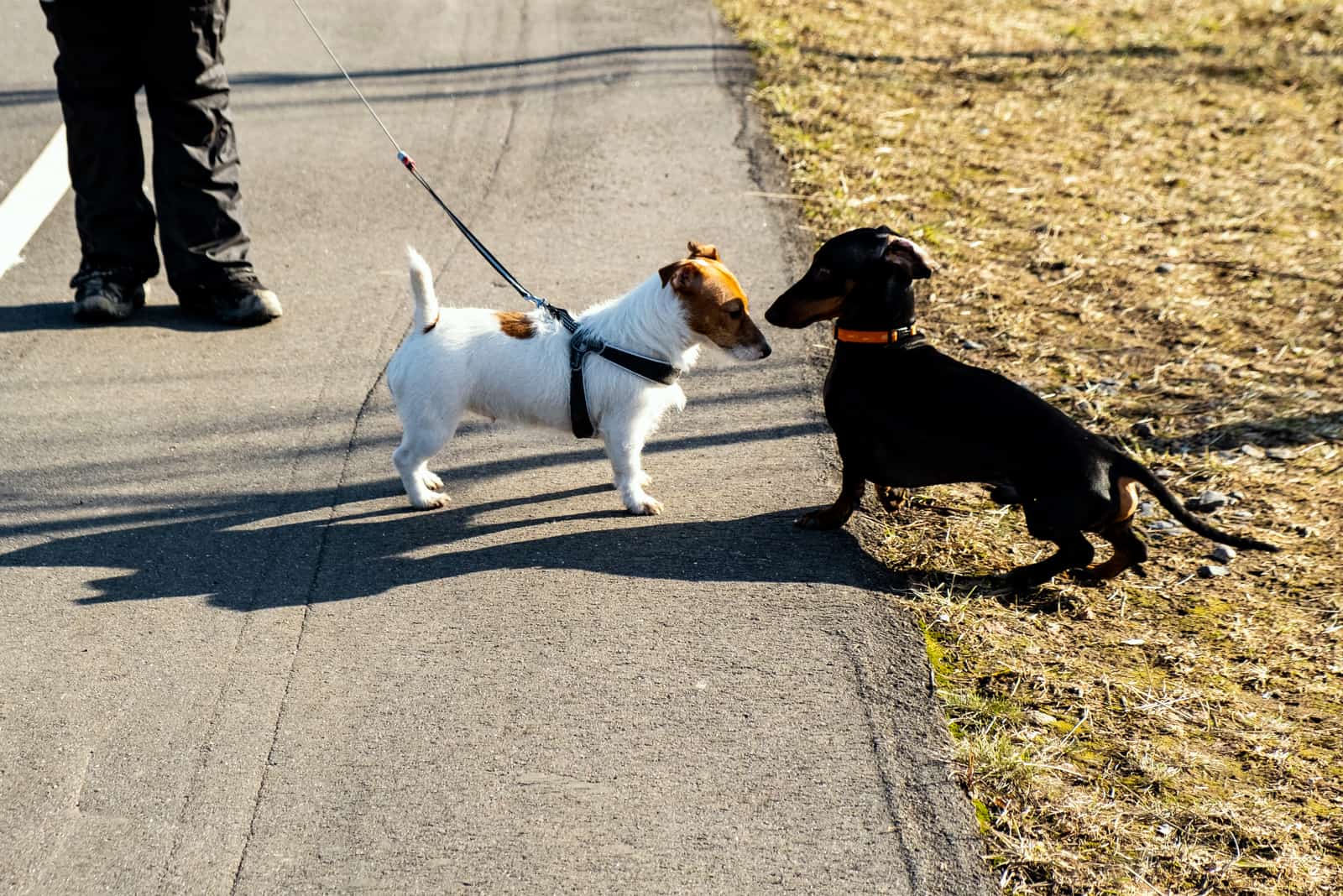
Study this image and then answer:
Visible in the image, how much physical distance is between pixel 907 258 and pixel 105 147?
12.8 feet

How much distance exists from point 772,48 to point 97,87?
585 cm

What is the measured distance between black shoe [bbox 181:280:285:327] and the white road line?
1.42 meters

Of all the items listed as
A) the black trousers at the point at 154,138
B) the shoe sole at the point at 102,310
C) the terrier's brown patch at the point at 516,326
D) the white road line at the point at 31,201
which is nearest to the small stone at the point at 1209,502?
the terrier's brown patch at the point at 516,326

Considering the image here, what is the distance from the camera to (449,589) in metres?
4.07

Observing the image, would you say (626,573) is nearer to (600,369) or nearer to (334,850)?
(600,369)

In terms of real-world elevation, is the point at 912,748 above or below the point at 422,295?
below

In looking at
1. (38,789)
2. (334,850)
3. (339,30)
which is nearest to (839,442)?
(334,850)

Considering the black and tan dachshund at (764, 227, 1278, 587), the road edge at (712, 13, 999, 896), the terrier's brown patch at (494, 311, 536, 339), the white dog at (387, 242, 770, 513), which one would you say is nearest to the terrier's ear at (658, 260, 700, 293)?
the white dog at (387, 242, 770, 513)

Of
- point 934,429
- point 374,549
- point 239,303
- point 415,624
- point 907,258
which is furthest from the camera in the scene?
point 239,303

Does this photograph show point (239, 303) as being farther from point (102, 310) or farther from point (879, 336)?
point (879, 336)

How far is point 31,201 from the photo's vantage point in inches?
279

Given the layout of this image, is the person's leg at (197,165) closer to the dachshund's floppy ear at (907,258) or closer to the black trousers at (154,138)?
the black trousers at (154,138)

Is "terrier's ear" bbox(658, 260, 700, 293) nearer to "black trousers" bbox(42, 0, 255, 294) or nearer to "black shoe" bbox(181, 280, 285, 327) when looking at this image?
"black shoe" bbox(181, 280, 285, 327)

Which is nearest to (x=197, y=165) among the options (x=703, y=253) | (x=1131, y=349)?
(x=703, y=253)
